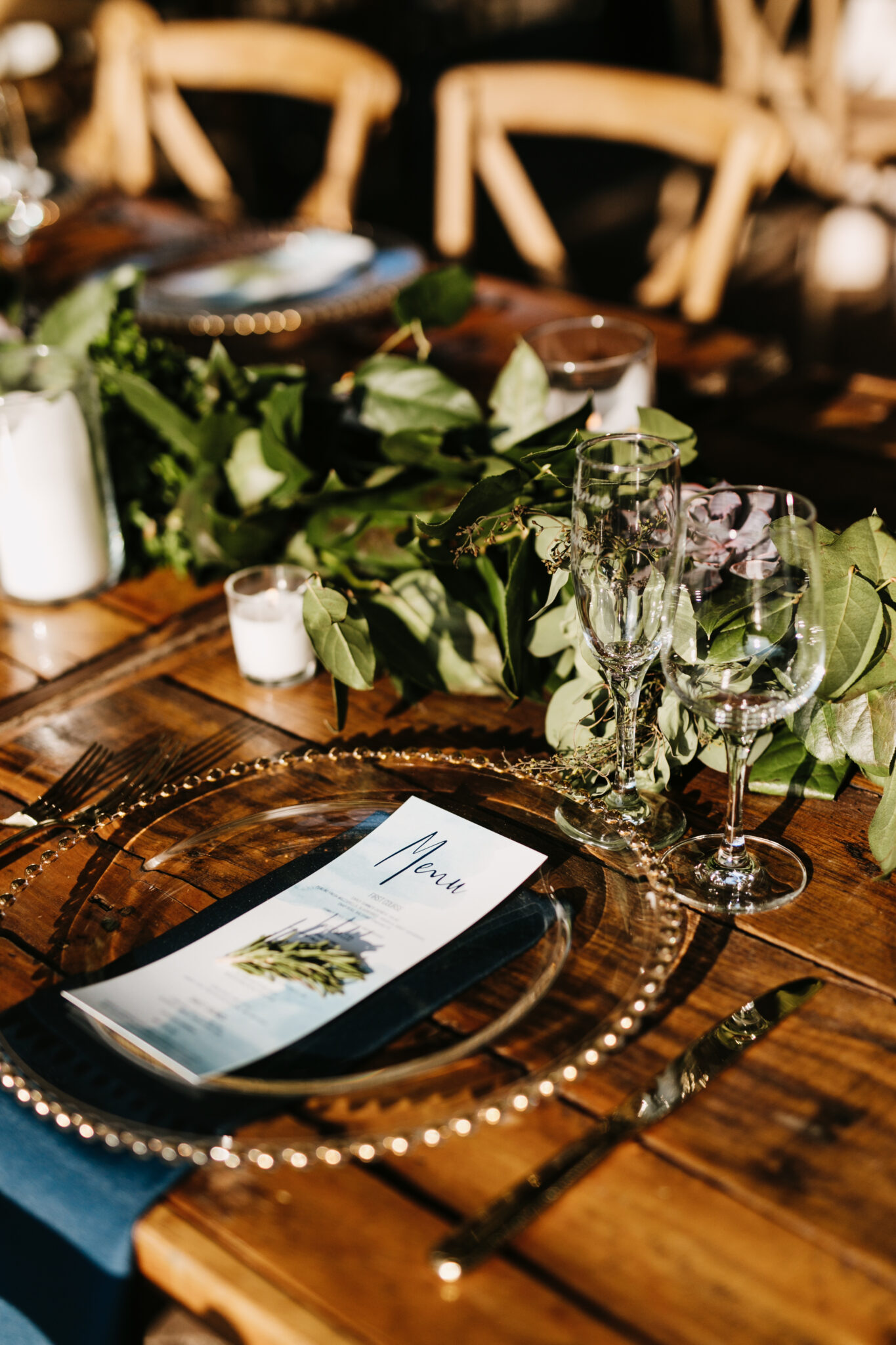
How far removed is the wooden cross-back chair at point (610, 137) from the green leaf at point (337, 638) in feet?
3.69

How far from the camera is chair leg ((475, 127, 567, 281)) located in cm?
198

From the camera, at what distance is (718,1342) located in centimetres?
47

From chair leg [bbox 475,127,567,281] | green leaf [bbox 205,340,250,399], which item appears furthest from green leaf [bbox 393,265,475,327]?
chair leg [bbox 475,127,567,281]

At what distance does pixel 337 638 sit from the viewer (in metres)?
0.79

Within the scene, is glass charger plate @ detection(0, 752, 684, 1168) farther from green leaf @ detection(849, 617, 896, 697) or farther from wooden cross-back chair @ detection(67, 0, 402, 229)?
wooden cross-back chair @ detection(67, 0, 402, 229)

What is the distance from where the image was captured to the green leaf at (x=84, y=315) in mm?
1153

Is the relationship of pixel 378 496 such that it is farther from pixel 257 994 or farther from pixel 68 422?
pixel 257 994

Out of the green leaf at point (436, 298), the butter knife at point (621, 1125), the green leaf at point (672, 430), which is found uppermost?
the green leaf at point (436, 298)

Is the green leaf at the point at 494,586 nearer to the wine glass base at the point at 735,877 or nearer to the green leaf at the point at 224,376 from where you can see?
the wine glass base at the point at 735,877

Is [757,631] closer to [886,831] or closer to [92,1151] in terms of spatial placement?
[886,831]

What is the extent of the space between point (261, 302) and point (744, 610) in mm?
1021

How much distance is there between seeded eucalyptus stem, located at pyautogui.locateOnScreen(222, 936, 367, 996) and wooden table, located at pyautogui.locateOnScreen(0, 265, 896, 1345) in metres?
0.08

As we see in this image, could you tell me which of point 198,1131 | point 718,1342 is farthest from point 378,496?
point 718,1342

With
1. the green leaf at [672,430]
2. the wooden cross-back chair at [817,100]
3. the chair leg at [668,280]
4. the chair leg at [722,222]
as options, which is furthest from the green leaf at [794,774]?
the wooden cross-back chair at [817,100]
